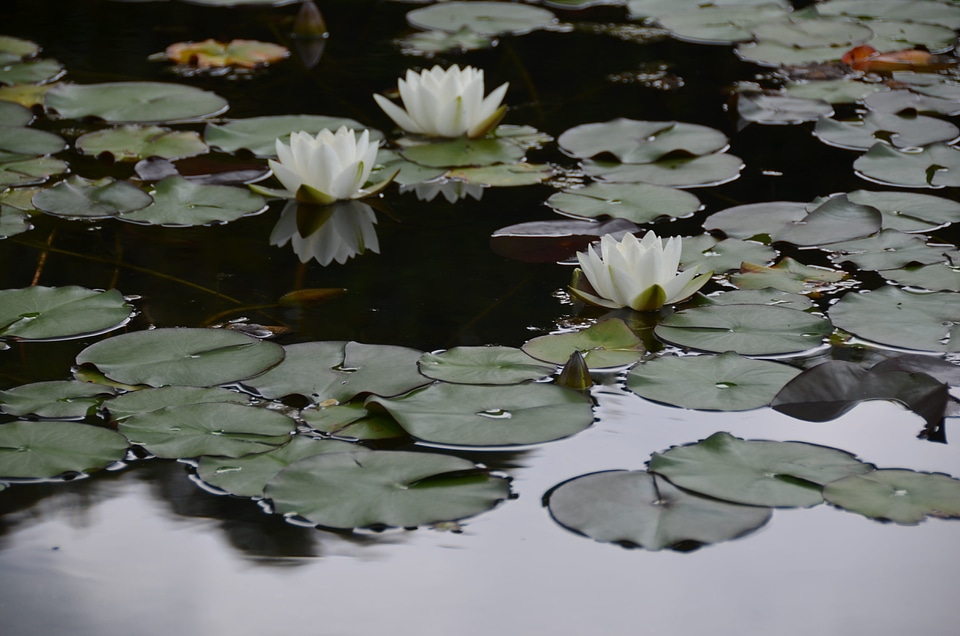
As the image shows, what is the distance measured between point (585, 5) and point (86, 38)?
206cm

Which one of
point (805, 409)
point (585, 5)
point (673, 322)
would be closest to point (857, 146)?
point (673, 322)

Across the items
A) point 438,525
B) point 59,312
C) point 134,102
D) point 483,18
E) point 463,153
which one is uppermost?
point 483,18

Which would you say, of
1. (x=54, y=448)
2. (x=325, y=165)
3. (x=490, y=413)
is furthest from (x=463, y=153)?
(x=54, y=448)

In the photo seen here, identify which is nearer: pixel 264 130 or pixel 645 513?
pixel 645 513

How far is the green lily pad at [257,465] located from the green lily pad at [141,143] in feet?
4.87

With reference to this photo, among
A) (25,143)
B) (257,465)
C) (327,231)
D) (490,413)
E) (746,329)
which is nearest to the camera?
(257,465)

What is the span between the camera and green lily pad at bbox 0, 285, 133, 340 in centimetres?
182

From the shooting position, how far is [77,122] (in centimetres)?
297

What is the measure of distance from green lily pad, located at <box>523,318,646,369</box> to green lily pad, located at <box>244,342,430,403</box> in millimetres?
224

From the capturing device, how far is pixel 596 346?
5.82ft

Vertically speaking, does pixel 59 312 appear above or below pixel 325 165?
below

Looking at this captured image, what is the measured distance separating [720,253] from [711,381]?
0.57 m

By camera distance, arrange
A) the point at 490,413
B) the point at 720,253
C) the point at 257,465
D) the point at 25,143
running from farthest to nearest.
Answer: the point at 25,143 < the point at 720,253 < the point at 490,413 < the point at 257,465

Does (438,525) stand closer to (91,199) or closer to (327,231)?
(327,231)
